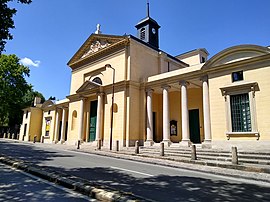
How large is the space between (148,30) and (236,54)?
533 inches

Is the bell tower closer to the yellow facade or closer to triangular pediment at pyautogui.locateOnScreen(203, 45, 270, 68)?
the yellow facade

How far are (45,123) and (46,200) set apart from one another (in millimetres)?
33935

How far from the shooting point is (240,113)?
14289 mm

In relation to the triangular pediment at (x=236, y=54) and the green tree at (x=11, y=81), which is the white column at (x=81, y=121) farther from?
the green tree at (x=11, y=81)

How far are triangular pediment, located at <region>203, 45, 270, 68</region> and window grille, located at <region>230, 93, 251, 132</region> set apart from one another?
257 cm

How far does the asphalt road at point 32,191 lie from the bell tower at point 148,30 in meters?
22.1

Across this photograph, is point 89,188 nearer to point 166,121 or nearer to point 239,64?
point 239,64

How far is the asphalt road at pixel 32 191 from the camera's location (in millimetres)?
4746

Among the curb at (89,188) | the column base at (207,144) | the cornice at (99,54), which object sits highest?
the cornice at (99,54)

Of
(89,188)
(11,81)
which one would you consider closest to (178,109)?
(89,188)

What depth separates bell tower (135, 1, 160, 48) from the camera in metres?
26.0

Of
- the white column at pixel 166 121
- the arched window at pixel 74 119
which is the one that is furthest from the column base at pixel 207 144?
the arched window at pixel 74 119

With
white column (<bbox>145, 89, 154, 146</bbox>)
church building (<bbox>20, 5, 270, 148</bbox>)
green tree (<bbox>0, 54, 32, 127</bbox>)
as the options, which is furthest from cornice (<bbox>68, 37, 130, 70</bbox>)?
green tree (<bbox>0, 54, 32, 127</bbox>)

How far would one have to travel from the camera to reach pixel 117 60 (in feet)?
73.5
